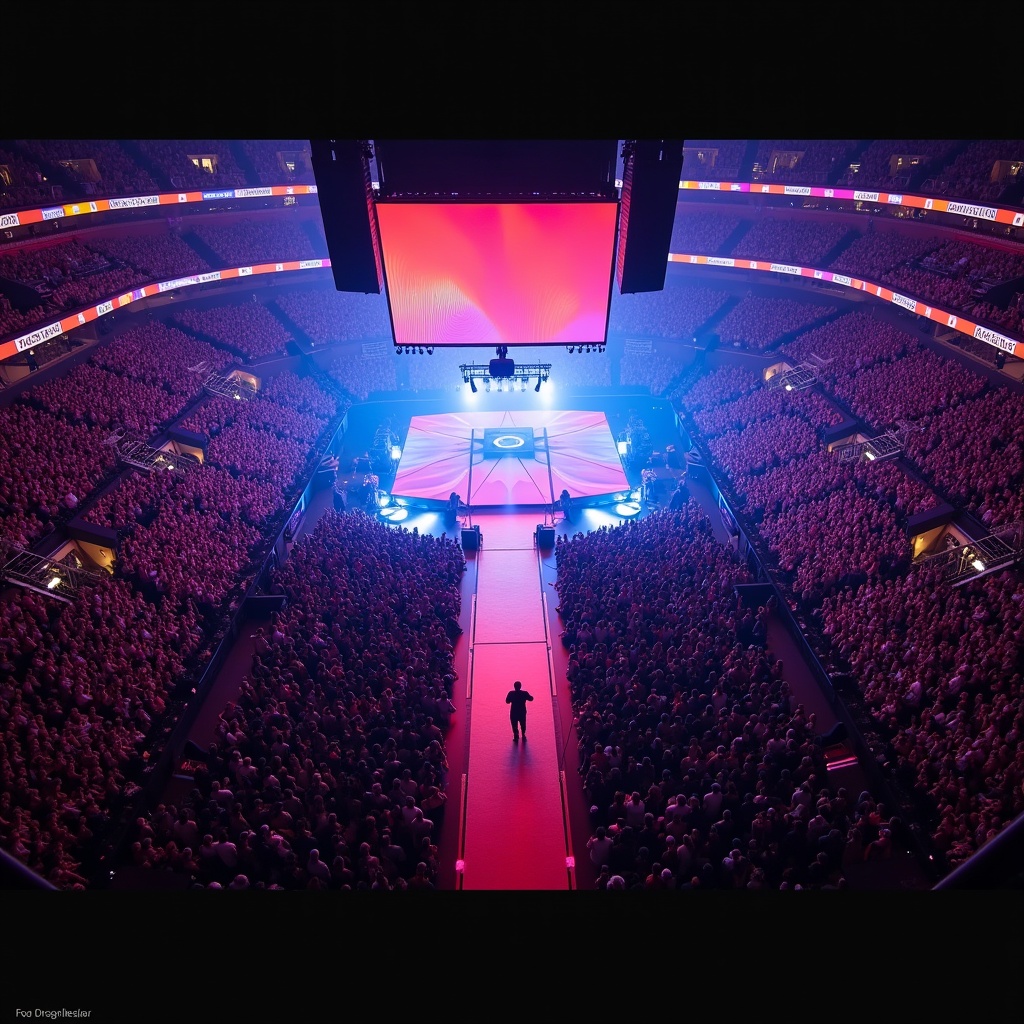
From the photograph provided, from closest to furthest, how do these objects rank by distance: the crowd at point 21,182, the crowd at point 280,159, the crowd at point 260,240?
the crowd at point 21,182 → the crowd at point 260,240 → the crowd at point 280,159

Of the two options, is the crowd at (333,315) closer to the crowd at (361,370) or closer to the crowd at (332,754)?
the crowd at (361,370)

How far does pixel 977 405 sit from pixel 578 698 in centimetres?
1241

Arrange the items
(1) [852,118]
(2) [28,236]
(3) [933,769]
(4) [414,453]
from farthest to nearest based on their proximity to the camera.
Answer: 1. (4) [414,453]
2. (2) [28,236]
3. (3) [933,769]
4. (1) [852,118]

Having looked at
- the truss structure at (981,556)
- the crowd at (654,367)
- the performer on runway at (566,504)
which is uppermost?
the crowd at (654,367)

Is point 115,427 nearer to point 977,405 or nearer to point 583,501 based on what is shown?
point 583,501

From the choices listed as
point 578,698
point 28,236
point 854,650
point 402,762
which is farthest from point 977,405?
point 28,236

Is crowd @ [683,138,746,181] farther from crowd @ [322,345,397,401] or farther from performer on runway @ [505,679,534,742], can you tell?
performer on runway @ [505,679,534,742]

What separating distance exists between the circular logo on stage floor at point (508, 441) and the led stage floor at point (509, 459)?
0.03 ft

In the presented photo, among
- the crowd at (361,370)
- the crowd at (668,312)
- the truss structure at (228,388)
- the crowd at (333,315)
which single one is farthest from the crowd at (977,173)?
the truss structure at (228,388)

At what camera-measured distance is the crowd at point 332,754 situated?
7.97 m

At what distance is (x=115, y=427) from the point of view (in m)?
17.6

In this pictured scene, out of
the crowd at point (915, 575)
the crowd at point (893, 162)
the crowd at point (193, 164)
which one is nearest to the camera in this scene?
the crowd at point (915, 575)

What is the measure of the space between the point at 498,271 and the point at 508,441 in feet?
40.3

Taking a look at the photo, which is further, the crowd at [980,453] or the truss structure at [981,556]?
the crowd at [980,453]
